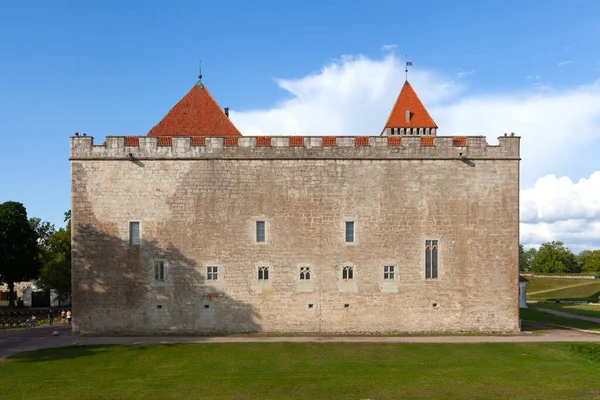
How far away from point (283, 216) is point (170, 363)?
32.4 ft

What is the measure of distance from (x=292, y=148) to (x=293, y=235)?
4.65m

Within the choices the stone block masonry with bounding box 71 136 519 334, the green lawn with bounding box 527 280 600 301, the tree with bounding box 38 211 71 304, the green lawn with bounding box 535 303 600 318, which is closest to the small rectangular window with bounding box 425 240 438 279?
the stone block masonry with bounding box 71 136 519 334

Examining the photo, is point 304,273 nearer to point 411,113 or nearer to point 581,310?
point 411,113

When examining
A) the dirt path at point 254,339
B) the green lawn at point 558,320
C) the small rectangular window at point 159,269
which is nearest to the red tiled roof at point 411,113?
the green lawn at point 558,320

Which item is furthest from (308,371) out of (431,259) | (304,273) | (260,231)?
(431,259)

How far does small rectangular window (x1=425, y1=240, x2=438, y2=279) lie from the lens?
88.6ft

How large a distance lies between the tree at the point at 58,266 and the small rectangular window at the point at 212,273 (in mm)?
17825

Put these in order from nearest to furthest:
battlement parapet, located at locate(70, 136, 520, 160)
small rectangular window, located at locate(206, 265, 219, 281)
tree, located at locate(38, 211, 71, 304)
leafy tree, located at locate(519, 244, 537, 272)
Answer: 1. small rectangular window, located at locate(206, 265, 219, 281)
2. battlement parapet, located at locate(70, 136, 520, 160)
3. tree, located at locate(38, 211, 71, 304)
4. leafy tree, located at locate(519, 244, 537, 272)

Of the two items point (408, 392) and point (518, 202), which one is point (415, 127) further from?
point (408, 392)

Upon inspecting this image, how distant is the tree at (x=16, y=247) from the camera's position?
4775cm

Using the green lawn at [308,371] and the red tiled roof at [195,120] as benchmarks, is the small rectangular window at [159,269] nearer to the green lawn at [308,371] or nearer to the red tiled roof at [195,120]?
the green lawn at [308,371]

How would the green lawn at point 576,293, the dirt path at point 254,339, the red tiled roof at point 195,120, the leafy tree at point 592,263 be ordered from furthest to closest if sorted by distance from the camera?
the leafy tree at point 592,263 < the green lawn at point 576,293 < the red tiled roof at point 195,120 < the dirt path at point 254,339

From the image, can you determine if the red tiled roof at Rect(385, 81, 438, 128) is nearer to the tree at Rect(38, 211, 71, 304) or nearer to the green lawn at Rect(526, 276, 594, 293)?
the tree at Rect(38, 211, 71, 304)

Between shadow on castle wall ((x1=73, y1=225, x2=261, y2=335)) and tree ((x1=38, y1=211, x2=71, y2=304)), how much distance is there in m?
13.5
